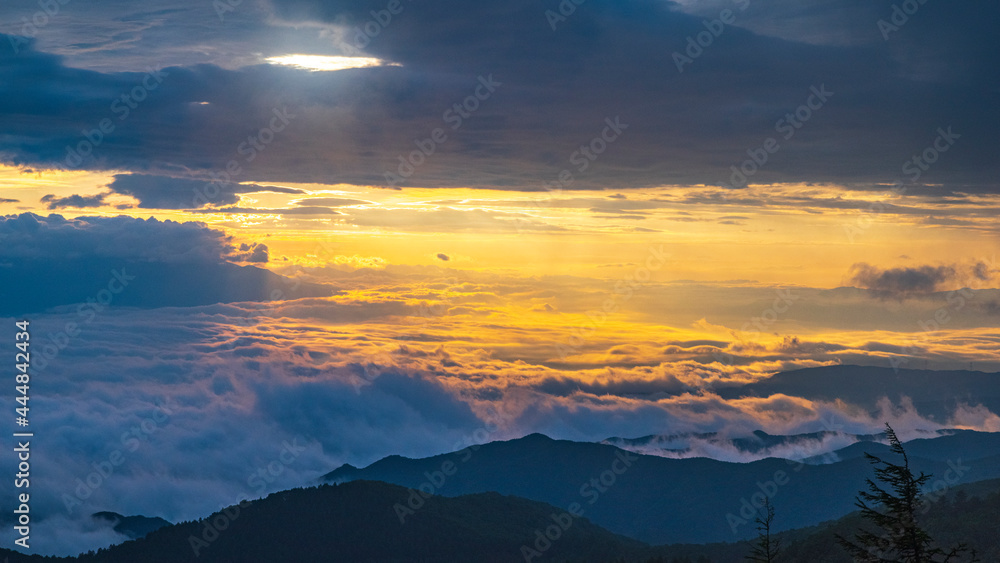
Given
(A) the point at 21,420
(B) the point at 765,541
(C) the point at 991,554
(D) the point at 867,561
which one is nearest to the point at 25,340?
(A) the point at 21,420

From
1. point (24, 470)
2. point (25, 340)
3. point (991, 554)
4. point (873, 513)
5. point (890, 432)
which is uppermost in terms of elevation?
point (25, 340)

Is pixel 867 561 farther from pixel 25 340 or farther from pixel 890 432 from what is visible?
pixel 25 340

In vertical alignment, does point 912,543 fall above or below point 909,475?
below

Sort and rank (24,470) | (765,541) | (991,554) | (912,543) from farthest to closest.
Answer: (991,554) → (24,470) → (765,541) → (912,543)

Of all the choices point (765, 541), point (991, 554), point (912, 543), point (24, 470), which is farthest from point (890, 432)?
point (991, 554)

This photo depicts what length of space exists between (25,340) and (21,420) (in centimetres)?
1533

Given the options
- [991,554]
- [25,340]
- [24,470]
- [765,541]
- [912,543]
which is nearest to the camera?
[912,543]

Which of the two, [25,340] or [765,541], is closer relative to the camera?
[765,541]

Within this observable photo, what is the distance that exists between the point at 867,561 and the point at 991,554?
7697 inches

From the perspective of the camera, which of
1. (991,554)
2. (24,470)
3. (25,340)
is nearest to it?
(25,340)

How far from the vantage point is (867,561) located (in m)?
29.8

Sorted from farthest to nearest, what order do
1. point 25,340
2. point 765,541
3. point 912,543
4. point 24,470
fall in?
point 24,470, point 25,340, point 765,541, point 912,543

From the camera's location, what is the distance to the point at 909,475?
2894 cm

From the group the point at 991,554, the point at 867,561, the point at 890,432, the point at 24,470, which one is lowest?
the point at 991,554
